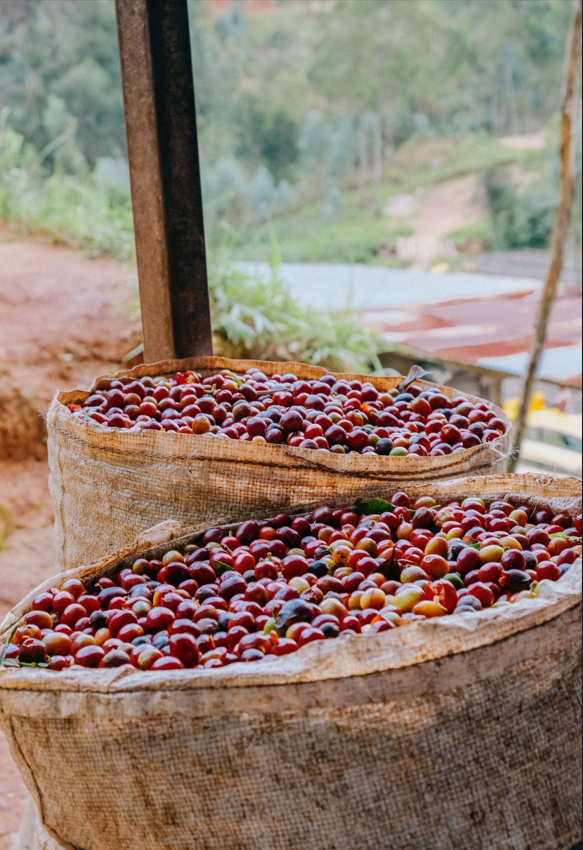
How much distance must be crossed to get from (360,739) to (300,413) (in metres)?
1.19

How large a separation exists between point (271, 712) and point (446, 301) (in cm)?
556

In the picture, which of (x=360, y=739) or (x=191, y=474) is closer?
(x=360, y=739)

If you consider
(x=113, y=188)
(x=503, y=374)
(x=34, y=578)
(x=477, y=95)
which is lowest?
(x=34, y=578)

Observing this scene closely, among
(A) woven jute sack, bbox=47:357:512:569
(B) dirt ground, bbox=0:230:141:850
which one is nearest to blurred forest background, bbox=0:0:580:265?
(B) dirt ground, bbox=0:230:141:850

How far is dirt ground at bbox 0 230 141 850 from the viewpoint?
160 inches

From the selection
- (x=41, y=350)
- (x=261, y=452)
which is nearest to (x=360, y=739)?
(x=261, y=452)

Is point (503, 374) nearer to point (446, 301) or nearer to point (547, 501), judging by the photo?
point (446, 301)

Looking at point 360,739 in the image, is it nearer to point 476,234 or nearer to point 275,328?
point 275,328

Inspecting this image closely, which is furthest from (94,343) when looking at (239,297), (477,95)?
(477,95)

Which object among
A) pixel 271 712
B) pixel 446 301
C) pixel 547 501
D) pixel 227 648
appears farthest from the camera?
pixel 446 301

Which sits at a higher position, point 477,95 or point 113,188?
point 477,95

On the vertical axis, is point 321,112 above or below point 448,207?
above

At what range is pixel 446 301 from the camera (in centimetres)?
629

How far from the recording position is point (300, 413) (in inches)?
85.1
